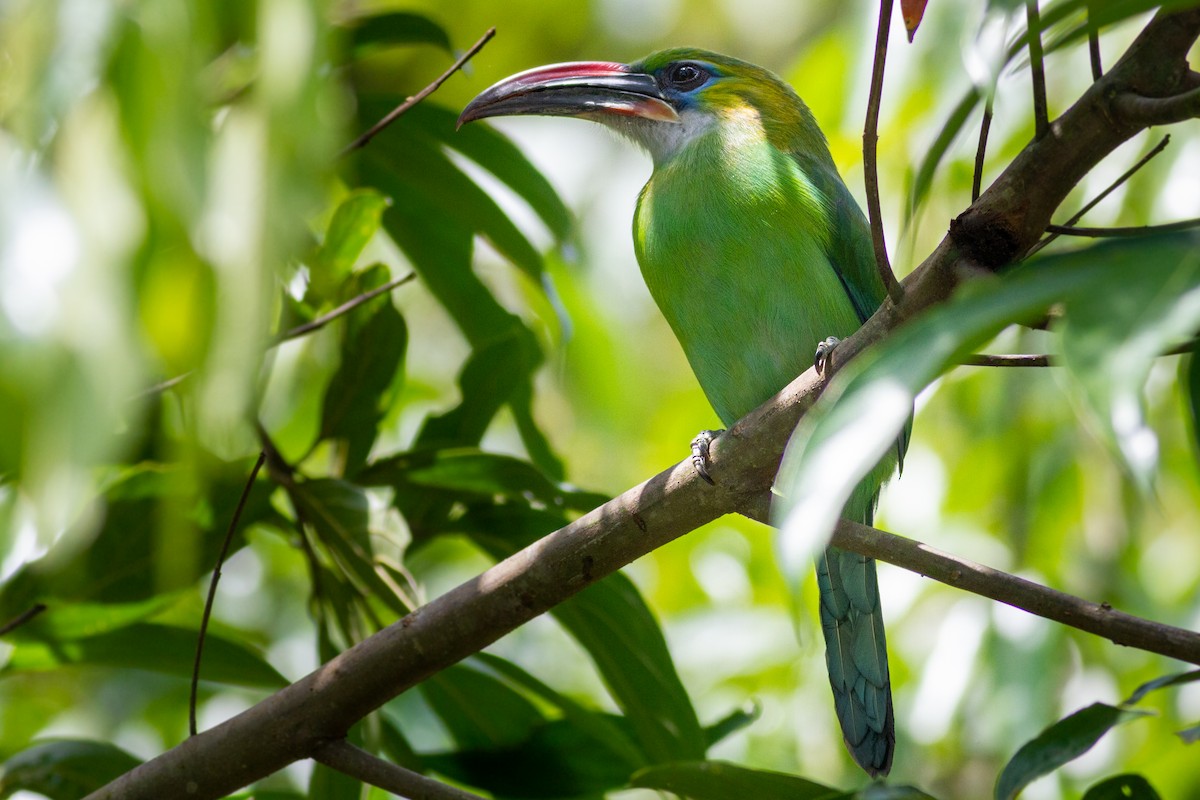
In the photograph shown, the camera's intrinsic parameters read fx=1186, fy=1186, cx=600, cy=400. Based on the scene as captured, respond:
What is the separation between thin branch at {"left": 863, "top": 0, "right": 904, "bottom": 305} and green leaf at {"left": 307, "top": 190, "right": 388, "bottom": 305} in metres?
1.22

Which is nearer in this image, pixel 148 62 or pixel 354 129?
pixel 148 62

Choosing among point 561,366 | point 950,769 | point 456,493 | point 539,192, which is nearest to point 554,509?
point 456,493

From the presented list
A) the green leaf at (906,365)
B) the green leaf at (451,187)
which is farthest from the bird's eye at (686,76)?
the green leaf at (906,365)

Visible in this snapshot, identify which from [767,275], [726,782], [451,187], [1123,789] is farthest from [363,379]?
[1123,789]

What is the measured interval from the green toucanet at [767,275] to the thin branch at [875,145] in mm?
1162

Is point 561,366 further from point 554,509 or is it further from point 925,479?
point 925,479

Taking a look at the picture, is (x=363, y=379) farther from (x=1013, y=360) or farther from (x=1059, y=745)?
(x=1059, y=745)

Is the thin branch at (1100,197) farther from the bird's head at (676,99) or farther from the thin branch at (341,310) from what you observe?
the bird's head at (676,99)

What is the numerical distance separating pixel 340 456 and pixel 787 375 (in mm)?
1082

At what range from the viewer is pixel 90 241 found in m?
0.81

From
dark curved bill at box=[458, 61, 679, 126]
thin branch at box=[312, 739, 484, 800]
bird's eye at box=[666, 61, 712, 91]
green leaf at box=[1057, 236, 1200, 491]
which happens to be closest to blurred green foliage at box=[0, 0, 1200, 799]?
green leaf at box=[1057, 236, 1200, 491]

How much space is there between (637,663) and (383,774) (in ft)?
2.17

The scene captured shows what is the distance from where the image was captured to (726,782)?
1.91 metres

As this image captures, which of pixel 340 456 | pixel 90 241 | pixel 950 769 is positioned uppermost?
pixel 340 456
